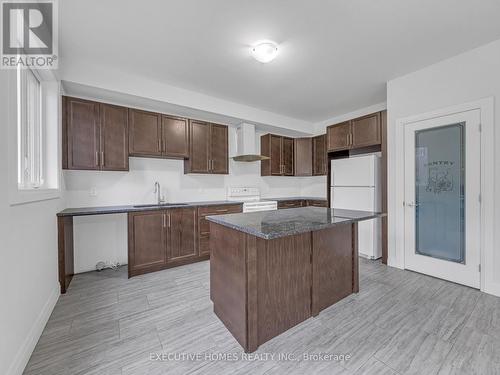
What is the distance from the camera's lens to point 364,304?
2.26m

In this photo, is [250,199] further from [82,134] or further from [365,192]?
[82,134]

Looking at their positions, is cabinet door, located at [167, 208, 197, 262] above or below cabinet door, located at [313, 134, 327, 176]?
below

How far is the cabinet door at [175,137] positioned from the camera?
3480 mm

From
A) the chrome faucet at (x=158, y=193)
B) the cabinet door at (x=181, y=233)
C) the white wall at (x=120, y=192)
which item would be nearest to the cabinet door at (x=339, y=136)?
the white wall at (x=120, y=192)

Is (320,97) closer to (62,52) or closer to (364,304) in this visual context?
(364,304)

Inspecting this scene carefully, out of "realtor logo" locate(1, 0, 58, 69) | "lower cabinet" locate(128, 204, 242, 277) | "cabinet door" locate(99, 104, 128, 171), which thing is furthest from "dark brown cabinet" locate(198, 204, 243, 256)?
"realtor logo" locate(1, 0, 58, 69)

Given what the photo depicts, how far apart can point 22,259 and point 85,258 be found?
1.82 meters

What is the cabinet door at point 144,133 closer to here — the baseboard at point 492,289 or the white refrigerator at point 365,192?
the white refrigerator at point 365,192

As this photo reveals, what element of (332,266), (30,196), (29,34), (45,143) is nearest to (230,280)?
(332,266)

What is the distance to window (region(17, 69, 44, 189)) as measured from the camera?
1.87 metres

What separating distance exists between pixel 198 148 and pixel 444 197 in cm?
355

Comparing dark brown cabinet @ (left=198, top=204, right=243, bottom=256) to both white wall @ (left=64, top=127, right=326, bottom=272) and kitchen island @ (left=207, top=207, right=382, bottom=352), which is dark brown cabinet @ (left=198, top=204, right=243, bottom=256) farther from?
kitchen island @ (left=207, top=207, right=382, bottom=352)

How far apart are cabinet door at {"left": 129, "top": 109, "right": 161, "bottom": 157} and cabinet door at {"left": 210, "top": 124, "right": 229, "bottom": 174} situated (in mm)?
912

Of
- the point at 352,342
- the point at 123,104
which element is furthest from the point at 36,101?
the point at 352,342
